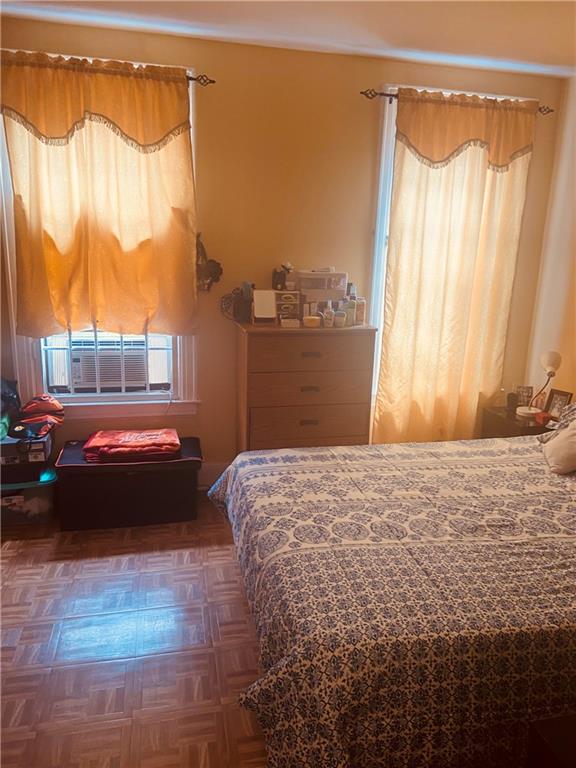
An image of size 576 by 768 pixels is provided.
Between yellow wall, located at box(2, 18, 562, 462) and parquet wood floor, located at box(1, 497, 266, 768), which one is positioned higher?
yellow wall, located at box(2, 18, 562, 462)

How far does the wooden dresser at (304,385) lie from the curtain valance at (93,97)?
45.9 inches

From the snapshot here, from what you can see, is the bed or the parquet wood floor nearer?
the bed

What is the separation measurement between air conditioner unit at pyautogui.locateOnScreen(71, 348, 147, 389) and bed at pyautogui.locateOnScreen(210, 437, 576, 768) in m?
1.56

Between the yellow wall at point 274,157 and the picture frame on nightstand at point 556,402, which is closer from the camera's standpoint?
the yellow wall at point 274,157

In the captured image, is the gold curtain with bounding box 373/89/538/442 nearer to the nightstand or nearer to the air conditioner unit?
the nightstand

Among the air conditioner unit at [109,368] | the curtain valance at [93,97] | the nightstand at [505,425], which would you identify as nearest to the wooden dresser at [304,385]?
the air conditioner unit at [109,368]

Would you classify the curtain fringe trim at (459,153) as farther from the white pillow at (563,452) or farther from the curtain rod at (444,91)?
the white pillow at (563,452)

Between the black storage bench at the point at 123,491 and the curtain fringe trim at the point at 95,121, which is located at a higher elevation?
the curtain fringe trim at the point at 95,121

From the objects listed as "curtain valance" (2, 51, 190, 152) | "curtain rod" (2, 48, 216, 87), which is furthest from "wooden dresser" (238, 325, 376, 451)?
"curtain rod" (2, 48, 216, 87)

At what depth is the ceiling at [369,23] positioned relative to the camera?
8.90ft

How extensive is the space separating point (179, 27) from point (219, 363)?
1813 millimetres

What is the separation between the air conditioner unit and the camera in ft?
10.8

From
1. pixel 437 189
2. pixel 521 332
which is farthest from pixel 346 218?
pixel 521 332

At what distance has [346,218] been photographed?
3430 millimetres
